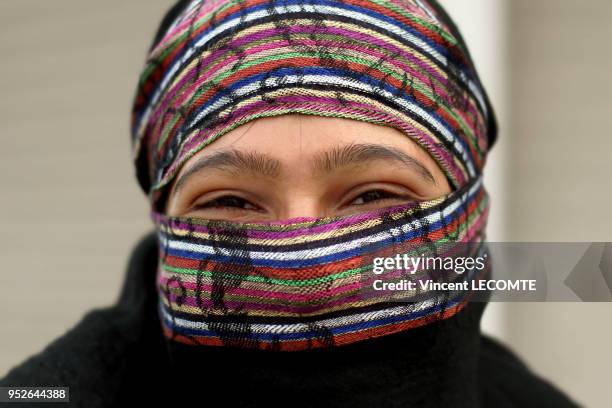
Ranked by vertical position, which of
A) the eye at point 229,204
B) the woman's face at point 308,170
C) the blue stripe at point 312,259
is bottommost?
the blue stripe at point 312,259

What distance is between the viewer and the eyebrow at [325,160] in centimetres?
120

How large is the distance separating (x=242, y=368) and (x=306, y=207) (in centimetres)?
34

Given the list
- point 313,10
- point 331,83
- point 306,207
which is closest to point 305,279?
point 306,207

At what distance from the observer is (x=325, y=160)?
1.19 metres

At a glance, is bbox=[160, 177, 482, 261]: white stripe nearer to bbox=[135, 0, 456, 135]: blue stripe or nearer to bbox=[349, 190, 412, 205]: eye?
bbox=[349, 190, 412, 205]: eye

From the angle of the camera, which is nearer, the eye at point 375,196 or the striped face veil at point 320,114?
the striped face veil at point 320,114

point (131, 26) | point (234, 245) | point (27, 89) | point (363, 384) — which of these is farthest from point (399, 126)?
point (27, 89)

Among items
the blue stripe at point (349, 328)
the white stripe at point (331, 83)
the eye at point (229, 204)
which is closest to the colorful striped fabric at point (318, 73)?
the white stripe at point (331, 83)

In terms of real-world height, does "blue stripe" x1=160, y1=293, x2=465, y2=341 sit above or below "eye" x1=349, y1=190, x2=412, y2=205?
below

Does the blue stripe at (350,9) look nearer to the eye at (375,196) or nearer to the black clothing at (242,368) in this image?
the eye at (375,196)

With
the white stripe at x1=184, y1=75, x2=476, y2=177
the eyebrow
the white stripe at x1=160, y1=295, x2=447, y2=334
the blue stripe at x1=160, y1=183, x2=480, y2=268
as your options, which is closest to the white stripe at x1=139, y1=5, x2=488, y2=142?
the white stripe at x1=184, y1=75, x2=476, y2=177

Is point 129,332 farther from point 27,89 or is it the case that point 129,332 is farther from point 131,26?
point 27,89

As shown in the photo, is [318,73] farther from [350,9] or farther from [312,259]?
[312,259]

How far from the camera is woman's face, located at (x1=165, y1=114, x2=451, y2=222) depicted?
1.20 meters
